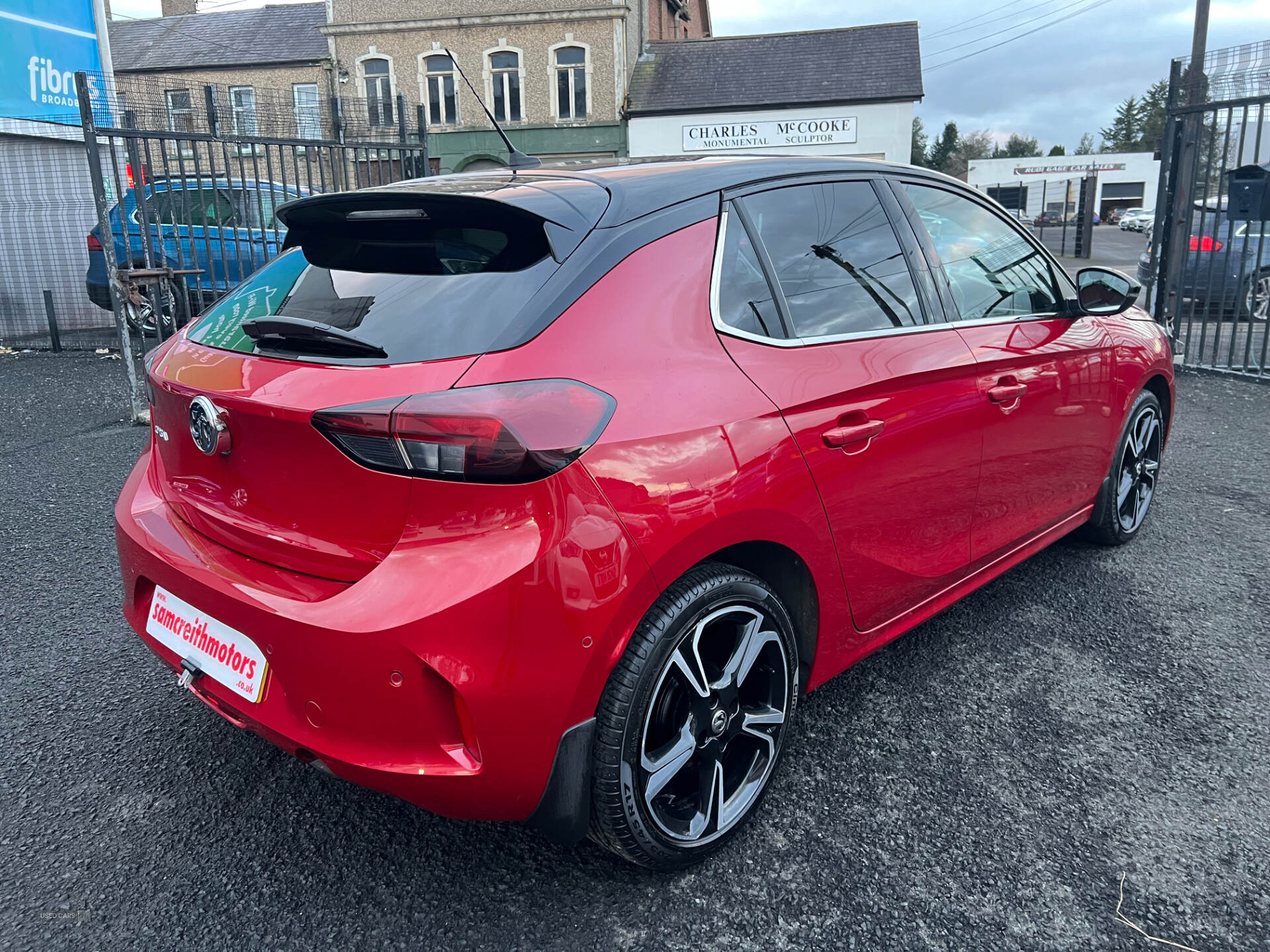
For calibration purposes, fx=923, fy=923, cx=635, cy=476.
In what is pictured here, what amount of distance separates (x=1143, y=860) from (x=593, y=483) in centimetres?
162

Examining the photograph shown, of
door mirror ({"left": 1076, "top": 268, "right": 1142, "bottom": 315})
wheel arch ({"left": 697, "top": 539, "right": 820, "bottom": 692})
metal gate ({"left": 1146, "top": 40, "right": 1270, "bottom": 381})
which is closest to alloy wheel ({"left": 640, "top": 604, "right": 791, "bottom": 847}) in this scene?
wheel arch ({"left": 697, "top": 539, "right": 820, "bottom": 692})

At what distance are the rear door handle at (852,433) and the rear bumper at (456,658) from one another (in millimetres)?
671

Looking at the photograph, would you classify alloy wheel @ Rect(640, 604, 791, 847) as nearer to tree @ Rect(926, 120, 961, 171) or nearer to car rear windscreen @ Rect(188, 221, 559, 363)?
car rear windscreen @ Rect(188, 221, 559, 363)

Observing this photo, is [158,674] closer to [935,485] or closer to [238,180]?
[935,485]

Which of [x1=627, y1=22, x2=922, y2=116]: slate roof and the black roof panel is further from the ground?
[x1=627, y1=22, x2=922, y2=116]: slate roof

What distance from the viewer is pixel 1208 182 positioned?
854 cm

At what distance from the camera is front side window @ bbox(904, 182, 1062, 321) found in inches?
116

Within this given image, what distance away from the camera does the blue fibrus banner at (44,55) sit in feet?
33.1

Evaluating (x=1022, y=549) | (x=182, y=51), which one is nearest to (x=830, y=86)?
(x=182, y=51)

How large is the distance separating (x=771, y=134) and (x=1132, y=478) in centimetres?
3123

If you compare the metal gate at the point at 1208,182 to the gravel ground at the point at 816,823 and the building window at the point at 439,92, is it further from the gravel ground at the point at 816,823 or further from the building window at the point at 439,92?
the building window at the point at 439,92

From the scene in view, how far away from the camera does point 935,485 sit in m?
2.68

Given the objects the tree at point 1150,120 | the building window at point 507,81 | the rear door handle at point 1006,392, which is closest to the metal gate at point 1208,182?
the rear door handle at point 1006,392

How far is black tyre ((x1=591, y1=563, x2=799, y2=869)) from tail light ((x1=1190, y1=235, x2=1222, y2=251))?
8.61m
